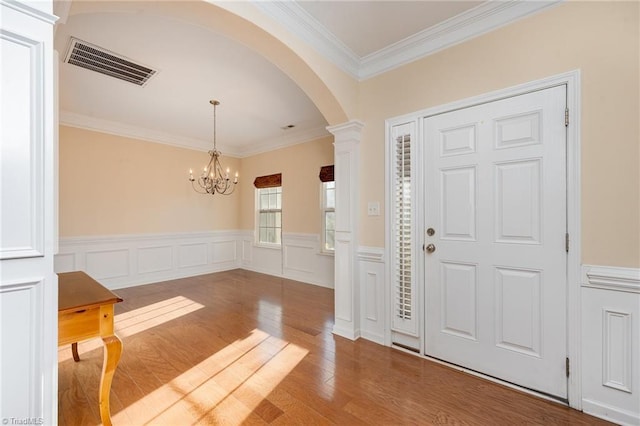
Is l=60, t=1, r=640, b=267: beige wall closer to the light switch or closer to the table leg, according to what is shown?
the light switch

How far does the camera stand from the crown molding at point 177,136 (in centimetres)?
411

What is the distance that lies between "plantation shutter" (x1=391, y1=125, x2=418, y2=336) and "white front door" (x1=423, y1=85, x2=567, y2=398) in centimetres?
14

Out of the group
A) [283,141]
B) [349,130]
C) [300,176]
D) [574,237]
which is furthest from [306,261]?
[574,237]

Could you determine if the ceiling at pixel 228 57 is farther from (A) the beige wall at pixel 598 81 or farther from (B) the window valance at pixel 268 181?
(B) the window valance at pixel 268 181

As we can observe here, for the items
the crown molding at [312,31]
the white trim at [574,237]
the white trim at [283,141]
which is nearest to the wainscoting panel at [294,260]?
the white trim at [283,141]

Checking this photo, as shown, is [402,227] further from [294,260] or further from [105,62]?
[105,62]

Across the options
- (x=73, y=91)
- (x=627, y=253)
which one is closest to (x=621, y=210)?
(x=627, y=253)

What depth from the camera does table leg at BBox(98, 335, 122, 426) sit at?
150cm

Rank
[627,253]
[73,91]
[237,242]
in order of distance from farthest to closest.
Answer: [237,242], [73,91], [627,253]

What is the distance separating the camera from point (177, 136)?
5051mm

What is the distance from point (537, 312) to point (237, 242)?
533 cm

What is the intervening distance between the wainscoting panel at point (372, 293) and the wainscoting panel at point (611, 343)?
1375mm

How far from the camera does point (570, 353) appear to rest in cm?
174

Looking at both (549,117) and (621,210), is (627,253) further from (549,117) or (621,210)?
(549,117)
